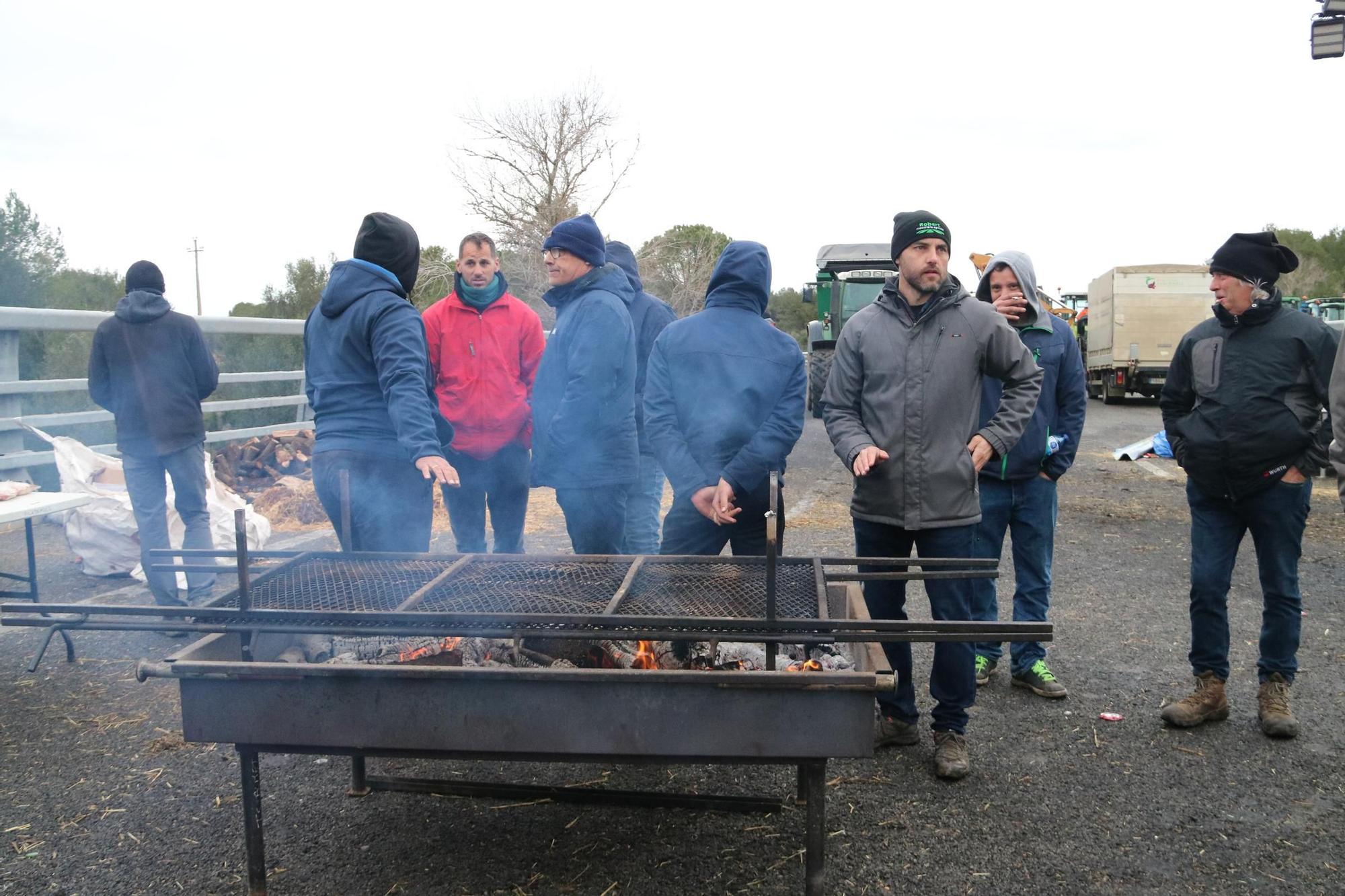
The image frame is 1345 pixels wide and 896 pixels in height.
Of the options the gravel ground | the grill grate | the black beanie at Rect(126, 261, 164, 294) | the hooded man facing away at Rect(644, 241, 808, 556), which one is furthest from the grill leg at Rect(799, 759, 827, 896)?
the black beanie at Rect(126, 261, 164, 294)

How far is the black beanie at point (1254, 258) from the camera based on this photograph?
3.73 meters

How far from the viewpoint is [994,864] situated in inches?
114

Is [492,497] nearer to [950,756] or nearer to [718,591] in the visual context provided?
[718,591]

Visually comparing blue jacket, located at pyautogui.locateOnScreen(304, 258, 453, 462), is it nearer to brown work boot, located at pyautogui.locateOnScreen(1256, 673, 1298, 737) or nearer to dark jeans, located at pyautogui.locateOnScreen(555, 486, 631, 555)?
dark jeans, located at pyautogui.locateOnScreen(555, 486, 631, 555)

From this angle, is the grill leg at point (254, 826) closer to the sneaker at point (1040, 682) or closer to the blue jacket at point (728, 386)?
the blue jacket at point (728, 386)

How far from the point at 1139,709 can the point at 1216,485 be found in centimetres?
102

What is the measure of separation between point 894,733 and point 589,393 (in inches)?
72.0

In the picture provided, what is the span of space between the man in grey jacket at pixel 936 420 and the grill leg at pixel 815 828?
1.08 m

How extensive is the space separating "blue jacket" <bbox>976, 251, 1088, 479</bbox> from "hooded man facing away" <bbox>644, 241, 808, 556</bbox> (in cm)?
101

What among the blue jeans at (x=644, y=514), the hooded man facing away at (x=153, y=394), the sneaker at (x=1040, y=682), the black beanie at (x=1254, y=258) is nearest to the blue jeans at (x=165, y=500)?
the hooded man facing away at (x=153, y=394)

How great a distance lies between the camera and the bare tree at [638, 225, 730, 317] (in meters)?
31.0

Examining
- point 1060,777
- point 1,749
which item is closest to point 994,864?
point 1060,777

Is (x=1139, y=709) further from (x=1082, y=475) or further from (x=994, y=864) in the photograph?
(x=1082, y=475)

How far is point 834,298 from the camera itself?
1636 centimetres
